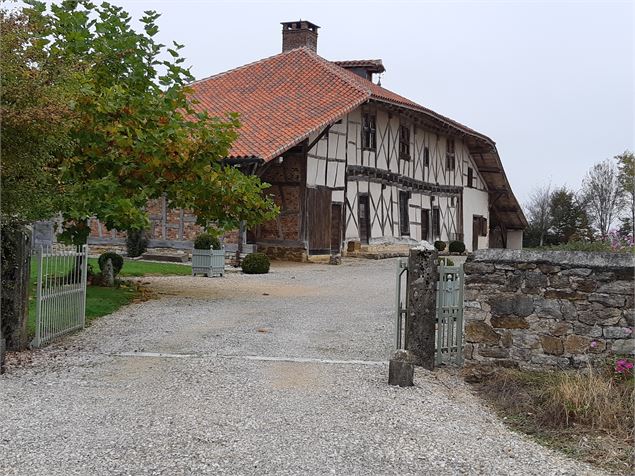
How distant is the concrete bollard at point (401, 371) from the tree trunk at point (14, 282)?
4181 millimetres

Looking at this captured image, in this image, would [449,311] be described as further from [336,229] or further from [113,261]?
[336,229]

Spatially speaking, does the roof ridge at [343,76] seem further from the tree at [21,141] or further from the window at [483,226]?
the tree at [21,141]

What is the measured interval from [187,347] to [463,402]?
3505mm

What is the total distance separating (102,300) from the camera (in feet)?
39.8

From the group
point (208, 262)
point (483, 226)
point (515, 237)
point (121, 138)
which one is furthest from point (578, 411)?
point (515, 237)

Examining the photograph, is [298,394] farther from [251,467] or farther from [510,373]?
[510,373]

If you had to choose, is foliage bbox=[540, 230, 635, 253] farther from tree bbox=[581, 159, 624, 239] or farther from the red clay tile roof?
tree bbox=[581, 159, 624, 239]

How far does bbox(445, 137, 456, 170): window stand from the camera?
32.5m

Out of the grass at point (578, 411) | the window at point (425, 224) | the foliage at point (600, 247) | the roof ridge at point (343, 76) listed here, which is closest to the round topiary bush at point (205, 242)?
the roof ridge at point (343, 76)

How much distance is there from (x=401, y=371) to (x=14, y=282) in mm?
4330

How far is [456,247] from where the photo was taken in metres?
31.9

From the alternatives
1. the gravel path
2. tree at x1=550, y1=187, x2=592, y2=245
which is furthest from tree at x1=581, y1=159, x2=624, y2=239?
the gravel path

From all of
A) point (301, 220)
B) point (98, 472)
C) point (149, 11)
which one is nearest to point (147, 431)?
point (98, 472)

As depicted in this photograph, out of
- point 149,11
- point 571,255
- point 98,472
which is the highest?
point 149,11
